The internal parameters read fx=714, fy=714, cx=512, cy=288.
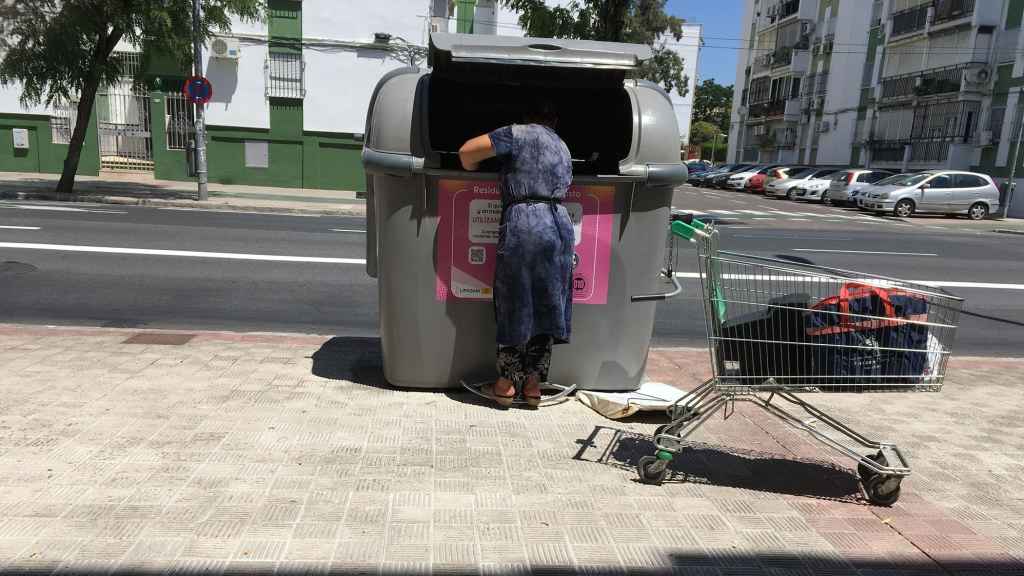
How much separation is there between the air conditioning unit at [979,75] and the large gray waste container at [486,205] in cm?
3483

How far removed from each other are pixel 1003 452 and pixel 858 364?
1.72 m

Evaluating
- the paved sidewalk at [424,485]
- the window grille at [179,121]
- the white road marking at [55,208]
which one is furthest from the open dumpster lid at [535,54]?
the window grille at [179,121]

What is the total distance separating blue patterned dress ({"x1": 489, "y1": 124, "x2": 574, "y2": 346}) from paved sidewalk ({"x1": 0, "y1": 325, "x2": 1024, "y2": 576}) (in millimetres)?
639

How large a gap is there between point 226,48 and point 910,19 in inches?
1352

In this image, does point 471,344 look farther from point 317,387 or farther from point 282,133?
point 282,133

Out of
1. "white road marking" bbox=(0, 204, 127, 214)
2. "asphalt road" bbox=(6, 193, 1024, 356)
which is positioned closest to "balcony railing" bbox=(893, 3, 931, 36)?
"asphalt road" bbox=(6, 193, 1024, 356)

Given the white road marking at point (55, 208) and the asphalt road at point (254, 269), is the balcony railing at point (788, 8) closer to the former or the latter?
the asphalt road at point (254, 269)

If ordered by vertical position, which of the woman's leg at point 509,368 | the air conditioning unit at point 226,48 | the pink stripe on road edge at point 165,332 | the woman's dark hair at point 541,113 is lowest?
the pink stripe on road edge at point 165,332

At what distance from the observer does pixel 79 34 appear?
53.1ft

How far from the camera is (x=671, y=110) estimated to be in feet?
14.9

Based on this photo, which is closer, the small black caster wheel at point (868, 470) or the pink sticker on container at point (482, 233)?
the small black caster wheel at point (868, 470)

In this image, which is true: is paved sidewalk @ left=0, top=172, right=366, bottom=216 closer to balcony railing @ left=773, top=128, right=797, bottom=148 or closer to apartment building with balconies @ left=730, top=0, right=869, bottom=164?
apartment building with balconies @ left=730, top=0, right=869, bottom=164

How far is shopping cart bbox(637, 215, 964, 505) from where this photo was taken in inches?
134

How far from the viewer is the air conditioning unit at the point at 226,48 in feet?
72.3
